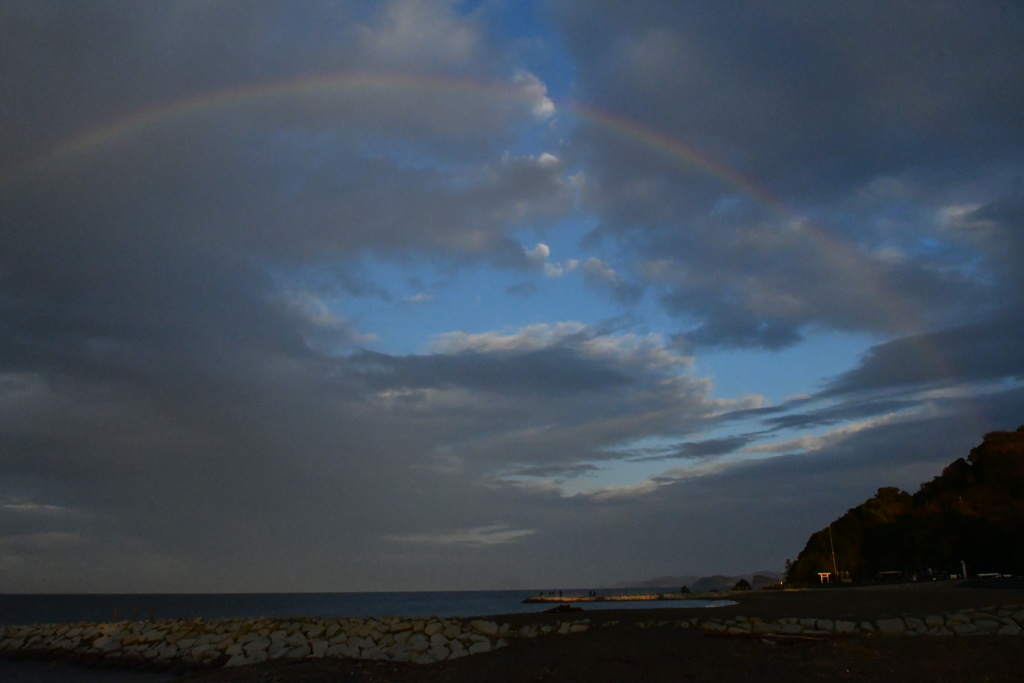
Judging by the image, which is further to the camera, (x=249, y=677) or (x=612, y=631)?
(x=612, y=631)

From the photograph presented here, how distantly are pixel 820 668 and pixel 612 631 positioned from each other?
6105 mm

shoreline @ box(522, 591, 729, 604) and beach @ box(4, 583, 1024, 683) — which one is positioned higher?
beach @ box(4, 583, 1024, 683)

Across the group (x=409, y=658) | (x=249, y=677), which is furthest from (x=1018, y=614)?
(x=249, y=677)

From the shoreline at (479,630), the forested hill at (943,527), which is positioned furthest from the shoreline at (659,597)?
the shoreline at (479,630)

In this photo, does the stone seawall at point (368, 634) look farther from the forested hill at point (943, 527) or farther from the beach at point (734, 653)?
the forested hill at point (943, 527)

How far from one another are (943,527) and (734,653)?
45465 mm

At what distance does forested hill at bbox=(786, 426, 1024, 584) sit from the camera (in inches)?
1875

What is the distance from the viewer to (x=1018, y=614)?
1839 cm

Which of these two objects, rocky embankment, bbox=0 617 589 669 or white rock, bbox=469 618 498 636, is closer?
rocky embankment, bbox=0 617 589 669

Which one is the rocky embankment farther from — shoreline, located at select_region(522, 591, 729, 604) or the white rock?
shoreline, located at select_region(522, 591, 729, 604)

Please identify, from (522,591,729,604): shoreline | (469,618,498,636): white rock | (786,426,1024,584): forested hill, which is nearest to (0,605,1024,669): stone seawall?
(469,618,498,636): white rock

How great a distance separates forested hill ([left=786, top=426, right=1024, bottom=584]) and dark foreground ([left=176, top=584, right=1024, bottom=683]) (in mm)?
38235

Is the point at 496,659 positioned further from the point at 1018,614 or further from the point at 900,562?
the point at 900,562

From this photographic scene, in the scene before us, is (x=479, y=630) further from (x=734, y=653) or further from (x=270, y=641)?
(x=734, y=653)
